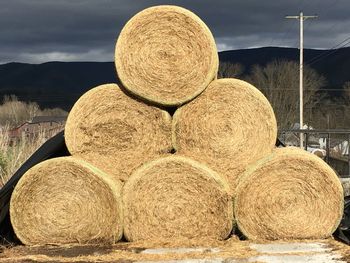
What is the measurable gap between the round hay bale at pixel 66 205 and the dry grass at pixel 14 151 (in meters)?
4.32

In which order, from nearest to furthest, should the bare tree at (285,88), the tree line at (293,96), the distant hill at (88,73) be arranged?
the tree line at (293,96), the bare tree at (285,88), the distant hill at (88,73)

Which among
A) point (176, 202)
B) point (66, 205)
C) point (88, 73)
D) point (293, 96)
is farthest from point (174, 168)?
point (88, 73)

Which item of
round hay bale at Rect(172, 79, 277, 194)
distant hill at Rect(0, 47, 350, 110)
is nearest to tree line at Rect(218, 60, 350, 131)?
round hay bale at Rect(172, 79, 277, 194)

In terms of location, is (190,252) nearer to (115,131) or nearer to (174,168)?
(174,168)

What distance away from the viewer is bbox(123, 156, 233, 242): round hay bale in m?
4.90

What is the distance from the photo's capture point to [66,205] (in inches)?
196

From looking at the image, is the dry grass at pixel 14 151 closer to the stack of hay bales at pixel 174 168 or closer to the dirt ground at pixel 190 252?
the stack of hay bales at pixel 174 168

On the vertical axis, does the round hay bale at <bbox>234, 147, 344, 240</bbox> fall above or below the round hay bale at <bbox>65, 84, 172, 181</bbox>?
below

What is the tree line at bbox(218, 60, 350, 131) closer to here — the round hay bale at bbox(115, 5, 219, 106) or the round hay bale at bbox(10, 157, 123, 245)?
the round hay bale at bbox(115, 5, 219, 106)

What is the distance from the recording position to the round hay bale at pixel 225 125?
505 centimetres

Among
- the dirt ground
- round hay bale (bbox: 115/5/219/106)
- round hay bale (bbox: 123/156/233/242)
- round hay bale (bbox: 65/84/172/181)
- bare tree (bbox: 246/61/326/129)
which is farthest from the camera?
bare tree (bbox: 246/61/326/129)

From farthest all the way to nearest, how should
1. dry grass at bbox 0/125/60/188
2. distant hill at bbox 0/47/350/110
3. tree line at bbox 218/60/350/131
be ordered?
distant hill at bbox 0/47/350/110 → tree line at bbox 218/60/350/131 → dry grass at bbox 0/125/60/188

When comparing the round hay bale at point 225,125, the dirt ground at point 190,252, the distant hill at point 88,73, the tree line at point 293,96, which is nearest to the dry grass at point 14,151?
the dirt ground at point 190,252

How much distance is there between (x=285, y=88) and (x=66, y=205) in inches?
2256
